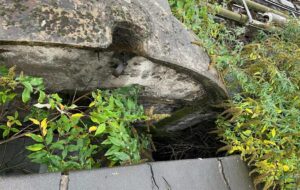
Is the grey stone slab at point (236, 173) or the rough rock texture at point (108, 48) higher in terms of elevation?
the rough rock texture at point (108, 48)

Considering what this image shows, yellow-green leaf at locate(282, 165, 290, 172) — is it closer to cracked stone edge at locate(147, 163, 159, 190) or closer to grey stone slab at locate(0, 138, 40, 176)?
cracked stone edge at locate(147, 163, 159, 190)

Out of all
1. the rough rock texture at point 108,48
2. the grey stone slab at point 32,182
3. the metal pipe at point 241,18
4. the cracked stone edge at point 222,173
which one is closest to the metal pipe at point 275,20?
the metal pipe at point 241,18

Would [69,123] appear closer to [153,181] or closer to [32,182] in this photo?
[32,182]

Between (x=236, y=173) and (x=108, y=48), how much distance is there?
1.56m

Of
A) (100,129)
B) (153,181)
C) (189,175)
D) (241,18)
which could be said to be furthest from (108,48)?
(241,18)

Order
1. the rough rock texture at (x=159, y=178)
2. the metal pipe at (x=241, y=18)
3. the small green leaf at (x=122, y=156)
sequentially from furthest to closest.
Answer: the metal pipe at (x=241, y=18) < the small green leaf at (x=122, y=156) < the rough rock texture at (x=159, y=178)

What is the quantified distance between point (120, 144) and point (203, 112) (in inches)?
49.5

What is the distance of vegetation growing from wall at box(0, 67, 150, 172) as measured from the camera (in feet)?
6.13

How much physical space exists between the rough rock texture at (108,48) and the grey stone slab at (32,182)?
24.9 inches

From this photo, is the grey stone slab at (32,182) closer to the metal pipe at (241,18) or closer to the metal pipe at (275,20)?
the metal pipe at (241,18)

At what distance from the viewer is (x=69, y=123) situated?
2027 mm

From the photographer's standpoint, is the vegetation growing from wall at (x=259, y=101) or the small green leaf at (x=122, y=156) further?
the vegetation growing from wall at (x=259, y=101)

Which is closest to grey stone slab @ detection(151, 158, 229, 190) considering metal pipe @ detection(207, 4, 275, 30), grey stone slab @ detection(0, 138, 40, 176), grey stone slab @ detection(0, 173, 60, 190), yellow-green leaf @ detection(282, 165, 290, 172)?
yellow-green leaf @ detection(282, 165, 290, 172)

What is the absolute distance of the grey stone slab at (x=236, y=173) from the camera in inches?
107
